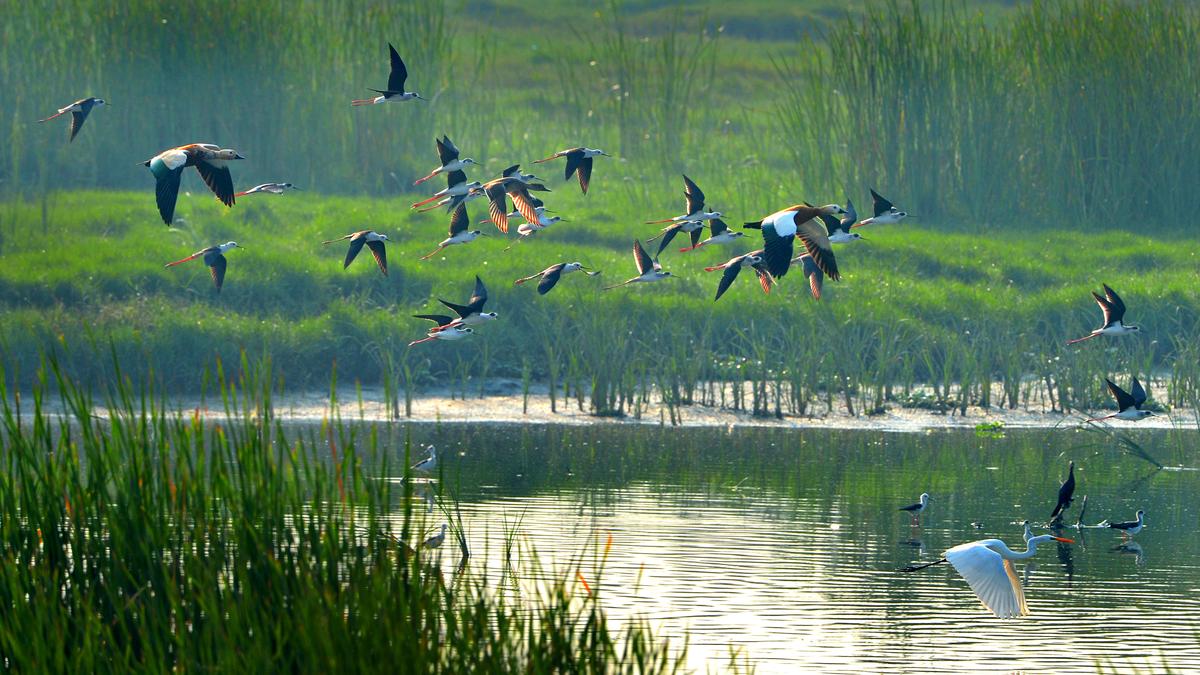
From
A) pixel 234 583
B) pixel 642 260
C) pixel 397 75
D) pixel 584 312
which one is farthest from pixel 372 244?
pixel 234 583

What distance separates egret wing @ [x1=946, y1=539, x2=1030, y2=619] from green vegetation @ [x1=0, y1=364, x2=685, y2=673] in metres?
3.34

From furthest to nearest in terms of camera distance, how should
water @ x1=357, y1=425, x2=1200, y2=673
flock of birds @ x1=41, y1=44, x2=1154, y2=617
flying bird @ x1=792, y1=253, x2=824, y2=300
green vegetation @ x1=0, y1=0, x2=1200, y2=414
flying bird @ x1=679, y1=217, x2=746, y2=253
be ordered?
green vegetation @ x1=0, y1=0, x2=1200, y2=414 → flying bird @ x1=679, y1=217, x2=746, y2=253 → flying bird @ x1=792, y1=253, x2=824, y2=300 → flock of birds @ x1=41, y1=44, x2=1154, y2=617 → water @ x1=357, y1=425, x2=1200, y2=673

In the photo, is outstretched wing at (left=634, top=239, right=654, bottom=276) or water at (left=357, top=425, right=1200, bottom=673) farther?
outstretched wing at (left=634, top=239, right=654, bottom=276)

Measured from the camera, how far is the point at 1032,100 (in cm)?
2528

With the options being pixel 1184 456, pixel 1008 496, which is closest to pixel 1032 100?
pixel 1184 456

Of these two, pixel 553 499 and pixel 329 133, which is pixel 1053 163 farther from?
pixel 553 499

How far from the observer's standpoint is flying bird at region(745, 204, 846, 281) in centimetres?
1109

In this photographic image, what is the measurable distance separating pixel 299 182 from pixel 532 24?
64.1ft

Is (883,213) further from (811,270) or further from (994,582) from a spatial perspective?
(994,582)

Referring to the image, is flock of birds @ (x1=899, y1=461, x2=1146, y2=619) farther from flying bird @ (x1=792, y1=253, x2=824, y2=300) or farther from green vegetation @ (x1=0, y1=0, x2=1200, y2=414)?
green vegetation @ (x1=0, y1=0, x2=1200, y2=414)

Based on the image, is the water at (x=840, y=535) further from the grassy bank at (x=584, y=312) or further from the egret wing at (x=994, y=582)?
the grassy bank at (x=584, y=312)

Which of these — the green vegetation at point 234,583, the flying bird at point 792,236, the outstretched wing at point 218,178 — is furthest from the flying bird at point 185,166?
the flying bird at point 792,236

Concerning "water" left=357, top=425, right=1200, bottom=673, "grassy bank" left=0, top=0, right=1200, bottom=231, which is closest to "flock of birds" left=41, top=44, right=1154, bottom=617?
"water" left=357, top=425, right=1200, bottom=673

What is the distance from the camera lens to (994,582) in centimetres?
1019
